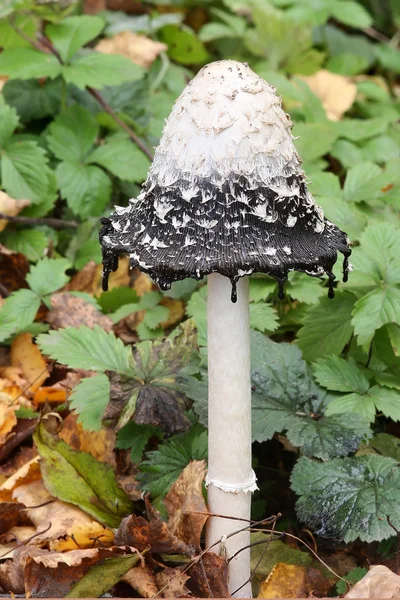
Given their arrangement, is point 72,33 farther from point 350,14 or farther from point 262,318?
point 350,14

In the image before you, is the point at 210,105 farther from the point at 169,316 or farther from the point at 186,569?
the point at 169,316

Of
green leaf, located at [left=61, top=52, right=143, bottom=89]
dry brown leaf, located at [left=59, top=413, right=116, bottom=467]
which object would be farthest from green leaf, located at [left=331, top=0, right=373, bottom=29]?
dry brown leaf, located at [left=59, top=413, right=116, bottom=467]

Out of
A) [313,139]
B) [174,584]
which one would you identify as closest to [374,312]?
[174,584]

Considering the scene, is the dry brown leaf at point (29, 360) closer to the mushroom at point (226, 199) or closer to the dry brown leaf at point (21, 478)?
the dry brown leaf at point (21, 478)

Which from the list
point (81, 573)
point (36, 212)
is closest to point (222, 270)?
point (81, 573)

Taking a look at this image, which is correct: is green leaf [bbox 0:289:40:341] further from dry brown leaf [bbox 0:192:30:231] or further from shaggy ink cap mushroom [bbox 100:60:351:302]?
shaggy ink cap mushroom [bbox 100:60:351:302]

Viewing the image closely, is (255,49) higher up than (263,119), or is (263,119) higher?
(263,119)

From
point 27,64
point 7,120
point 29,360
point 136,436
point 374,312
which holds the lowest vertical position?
point 29,360
